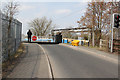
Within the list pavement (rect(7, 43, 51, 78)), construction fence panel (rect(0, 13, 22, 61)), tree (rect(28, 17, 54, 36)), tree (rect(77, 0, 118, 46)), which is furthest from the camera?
tree (rect(28, 17, 54, 36))

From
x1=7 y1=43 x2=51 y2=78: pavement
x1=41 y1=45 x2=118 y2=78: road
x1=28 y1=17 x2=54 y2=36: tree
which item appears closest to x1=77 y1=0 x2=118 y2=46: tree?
x1=41 y1=45 x2=118 y2=78: road

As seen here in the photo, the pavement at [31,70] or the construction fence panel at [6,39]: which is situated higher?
the construction fence panel at [6,39]

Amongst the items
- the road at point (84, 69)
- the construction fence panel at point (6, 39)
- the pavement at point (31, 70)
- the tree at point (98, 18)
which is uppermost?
the tree at point (98, 18)

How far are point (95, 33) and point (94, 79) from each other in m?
18.4

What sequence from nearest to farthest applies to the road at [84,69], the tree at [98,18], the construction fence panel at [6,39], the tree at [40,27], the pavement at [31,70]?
the pavement at [31,70], the road at [84,69], the construction fence panel at [6,39], the tree at [98,18], the tree at [40,27]

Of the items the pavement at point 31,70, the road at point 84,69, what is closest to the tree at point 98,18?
the road at point 84,69

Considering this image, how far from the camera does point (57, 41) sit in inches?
1436

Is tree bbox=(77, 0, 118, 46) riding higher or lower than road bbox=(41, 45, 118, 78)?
higher

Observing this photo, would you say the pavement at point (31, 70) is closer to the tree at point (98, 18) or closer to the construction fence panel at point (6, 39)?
the construction fence panel at point (6, 39)

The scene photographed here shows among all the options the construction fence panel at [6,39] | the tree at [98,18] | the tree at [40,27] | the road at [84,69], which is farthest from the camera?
the tree at [40,27]

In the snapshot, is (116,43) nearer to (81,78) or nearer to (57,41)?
(81,78)

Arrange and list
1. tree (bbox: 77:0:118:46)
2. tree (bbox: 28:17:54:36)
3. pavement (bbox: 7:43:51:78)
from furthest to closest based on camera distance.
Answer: tree (bbox: 28:17:54:36) < tree (bbox: 77:0:118:46) < pavement (bbox: 7:43:51:78)

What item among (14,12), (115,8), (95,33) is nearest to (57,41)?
(95,33)

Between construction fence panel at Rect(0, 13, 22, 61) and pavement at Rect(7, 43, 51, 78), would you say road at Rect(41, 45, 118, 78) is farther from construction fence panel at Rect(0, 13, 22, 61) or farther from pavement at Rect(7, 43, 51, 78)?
construction fence panel at Rect(0, 13, 22, 61)
